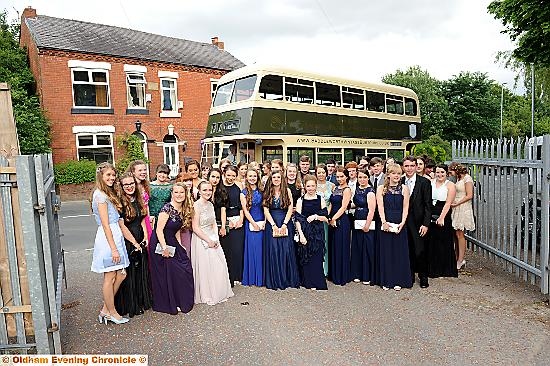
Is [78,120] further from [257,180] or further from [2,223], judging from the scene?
[2,223]

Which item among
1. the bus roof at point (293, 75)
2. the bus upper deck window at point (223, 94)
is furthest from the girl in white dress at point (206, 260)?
the bus upper deck window at point (223, 94)

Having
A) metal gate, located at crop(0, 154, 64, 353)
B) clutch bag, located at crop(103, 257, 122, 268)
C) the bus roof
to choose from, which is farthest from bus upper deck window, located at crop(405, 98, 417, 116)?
metal gate, located at crop(0, 154, 64, 353)

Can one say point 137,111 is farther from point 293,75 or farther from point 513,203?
point 513,203

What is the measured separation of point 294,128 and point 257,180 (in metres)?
6.15

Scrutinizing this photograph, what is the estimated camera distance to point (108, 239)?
458 cm

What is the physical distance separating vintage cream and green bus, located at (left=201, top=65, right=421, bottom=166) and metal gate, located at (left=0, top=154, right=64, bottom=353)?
793 centimetres

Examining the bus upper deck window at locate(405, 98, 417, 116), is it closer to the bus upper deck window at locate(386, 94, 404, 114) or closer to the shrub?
the bus upper deck window at locate(386, 94, 404, 114)

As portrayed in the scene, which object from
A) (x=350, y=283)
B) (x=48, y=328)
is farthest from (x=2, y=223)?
(x=350, y=283)

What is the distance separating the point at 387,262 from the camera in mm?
5891

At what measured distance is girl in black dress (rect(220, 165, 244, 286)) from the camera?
6.13 meters

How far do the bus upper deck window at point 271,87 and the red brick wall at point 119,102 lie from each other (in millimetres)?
12027

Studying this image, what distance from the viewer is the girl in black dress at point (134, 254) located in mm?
4922

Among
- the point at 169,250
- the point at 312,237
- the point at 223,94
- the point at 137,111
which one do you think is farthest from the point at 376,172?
the point at 137,111

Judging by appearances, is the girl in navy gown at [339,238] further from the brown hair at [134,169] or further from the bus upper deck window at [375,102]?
the bus upper deck window at [375,102]
